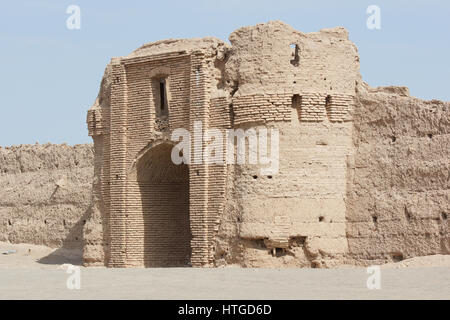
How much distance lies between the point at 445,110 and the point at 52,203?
18555 mm

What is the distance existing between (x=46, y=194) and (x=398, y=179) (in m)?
18.0

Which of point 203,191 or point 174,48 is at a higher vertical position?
point 174,48

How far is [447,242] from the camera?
23281 millimetres

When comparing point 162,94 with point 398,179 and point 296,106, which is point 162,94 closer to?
point 296,106

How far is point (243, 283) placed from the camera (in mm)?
18562

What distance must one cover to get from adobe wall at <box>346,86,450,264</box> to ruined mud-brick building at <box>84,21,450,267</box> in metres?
0.03

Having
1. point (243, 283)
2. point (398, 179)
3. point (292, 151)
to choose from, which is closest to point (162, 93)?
point (292, 151)

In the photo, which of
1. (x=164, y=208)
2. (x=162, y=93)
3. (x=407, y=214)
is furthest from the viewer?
(x=164, y=208)

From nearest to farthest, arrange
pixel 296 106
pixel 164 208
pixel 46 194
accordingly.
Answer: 1. pixel 296 106
2. pixel 164 208
3. pixel 46 194

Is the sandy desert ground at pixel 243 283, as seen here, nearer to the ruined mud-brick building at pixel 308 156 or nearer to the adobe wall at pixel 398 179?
the adobe wall at pixel 398 179
